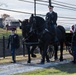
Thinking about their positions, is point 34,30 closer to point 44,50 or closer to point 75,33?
point 44,50

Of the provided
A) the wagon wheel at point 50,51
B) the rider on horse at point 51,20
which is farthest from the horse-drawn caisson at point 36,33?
the wagon wheel at point 50,51

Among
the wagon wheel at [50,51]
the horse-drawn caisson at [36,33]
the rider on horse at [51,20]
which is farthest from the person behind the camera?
the wagon wheel at [50,51]

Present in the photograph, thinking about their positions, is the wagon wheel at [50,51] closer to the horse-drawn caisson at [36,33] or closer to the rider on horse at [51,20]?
the horse-drawn caisson at [36,33]

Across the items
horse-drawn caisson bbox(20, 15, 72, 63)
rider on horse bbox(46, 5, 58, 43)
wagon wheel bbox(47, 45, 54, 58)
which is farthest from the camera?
wagon wheel bbox(47, 45, 54, 58)

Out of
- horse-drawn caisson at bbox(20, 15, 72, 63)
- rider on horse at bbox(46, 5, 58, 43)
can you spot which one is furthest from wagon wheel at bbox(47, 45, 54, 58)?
rider on horse at bbox(46, 5, 58, 43)

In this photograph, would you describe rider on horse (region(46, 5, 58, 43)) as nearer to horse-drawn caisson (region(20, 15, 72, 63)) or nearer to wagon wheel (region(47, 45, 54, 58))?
horse-drawn caisson (region(20, 15, 72, 63))

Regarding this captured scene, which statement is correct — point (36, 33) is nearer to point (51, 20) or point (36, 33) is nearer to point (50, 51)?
point (51, 20)

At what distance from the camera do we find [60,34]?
59.5 ft

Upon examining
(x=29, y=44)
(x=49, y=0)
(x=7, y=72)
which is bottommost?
(x=7, y=72)

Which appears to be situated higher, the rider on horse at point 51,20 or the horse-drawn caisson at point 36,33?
the rider on horse at point 51,20

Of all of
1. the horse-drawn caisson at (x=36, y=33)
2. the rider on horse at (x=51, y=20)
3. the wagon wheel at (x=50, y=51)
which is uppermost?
the rider on horse at (x=51, y=20)

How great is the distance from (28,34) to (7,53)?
11.2 metres

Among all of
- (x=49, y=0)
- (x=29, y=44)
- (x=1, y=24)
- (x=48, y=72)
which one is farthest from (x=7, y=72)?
(x=1, y=24)

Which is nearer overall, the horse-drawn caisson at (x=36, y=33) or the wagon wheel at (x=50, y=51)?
the horse-drawn caisson at (x=36, y=33)
